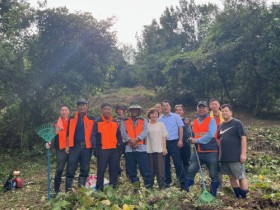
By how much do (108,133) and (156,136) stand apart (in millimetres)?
925

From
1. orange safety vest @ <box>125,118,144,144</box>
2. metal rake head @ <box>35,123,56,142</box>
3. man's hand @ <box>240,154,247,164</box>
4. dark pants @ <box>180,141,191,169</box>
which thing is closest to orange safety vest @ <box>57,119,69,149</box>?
metal rake head @ <box>35,123,56,142</box>

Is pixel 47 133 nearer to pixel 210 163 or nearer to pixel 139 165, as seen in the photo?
pixel 139 165

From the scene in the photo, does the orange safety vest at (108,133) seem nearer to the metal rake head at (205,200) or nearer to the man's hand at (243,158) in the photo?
the metal rake head at (205,200)

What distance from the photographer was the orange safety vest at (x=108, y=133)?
6.51 meters

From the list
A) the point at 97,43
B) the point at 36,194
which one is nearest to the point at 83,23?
the point at 97,43

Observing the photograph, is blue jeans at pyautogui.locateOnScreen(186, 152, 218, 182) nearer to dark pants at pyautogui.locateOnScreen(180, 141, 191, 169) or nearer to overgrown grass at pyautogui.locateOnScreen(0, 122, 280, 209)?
overgrown grass at pyautogui.locateOnScreen(0, 122, 280, 209)

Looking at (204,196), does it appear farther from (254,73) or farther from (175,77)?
(175,77)

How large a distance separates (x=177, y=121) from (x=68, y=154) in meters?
2.24

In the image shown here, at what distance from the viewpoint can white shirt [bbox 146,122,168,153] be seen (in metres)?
6.67

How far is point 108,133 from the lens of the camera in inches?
256

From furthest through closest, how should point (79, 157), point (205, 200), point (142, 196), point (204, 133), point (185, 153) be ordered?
point (185, 153) < point (79, 157) < point (204, 133) < point (142, 196) < point (205, 200)

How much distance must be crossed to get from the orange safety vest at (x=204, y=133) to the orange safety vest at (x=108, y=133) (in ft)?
→ 4.87

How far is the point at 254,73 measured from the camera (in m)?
20.5

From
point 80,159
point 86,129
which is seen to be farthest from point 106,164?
point 86,129
